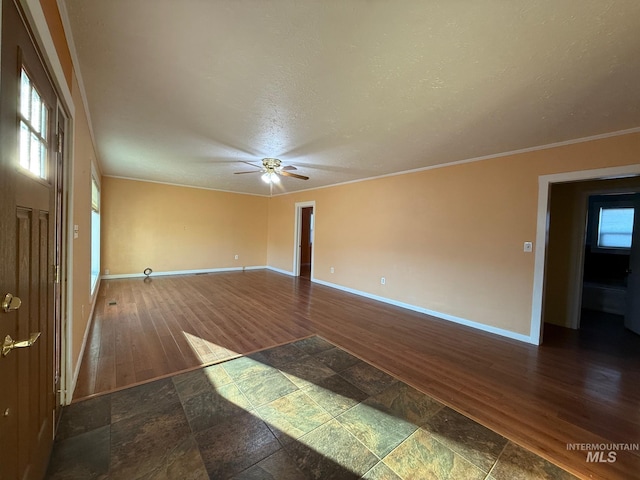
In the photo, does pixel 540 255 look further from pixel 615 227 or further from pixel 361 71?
pixel 615 227

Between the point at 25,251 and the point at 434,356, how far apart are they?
3.24 meters

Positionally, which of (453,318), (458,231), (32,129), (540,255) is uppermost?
(32,129)

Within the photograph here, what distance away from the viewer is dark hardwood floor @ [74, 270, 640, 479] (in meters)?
1.82

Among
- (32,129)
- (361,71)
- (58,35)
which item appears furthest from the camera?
(361,71)

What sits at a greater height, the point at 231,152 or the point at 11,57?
the point at 231,152

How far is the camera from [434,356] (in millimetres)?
2764

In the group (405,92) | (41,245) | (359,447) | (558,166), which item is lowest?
(359,447)

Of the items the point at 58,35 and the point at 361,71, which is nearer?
the point at 58,35

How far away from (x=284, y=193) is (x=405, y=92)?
5.73 meters

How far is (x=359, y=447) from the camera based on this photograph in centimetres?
157

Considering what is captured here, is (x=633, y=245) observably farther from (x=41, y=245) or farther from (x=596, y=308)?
(x=41, y=245)

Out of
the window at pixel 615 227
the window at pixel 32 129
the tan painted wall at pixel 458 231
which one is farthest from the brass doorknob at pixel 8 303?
the window at pixel 615 227

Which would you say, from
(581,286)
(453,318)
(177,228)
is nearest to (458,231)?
(453,318)

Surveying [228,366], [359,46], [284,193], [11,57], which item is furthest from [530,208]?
[284,193]
